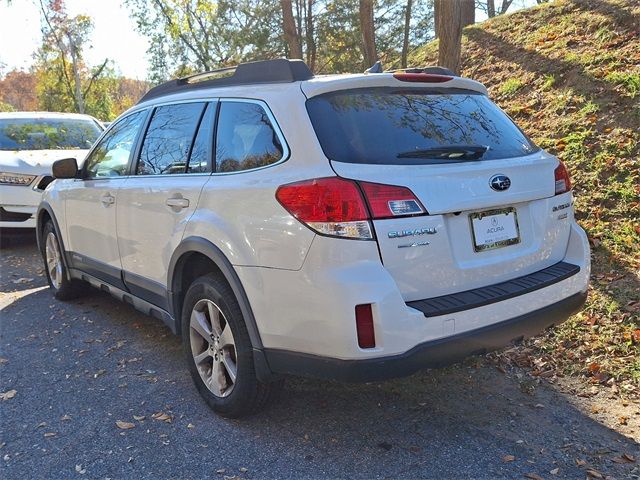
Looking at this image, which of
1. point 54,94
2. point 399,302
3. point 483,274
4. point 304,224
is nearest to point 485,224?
point 483,274

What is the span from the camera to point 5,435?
10.8ft

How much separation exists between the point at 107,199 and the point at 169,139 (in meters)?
0.86

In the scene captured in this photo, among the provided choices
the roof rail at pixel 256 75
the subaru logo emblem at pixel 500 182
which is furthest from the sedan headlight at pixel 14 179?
the subaru logo emblem at pixel 500 182

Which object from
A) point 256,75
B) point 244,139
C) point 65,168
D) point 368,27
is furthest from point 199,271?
point 368,27

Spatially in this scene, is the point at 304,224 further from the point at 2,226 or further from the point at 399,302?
the point at 2,226

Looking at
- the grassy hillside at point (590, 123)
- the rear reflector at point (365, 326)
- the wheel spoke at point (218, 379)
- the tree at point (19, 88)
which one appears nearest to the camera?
the rear reflector at point (365, 326)

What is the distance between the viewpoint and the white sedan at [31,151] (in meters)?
7.68

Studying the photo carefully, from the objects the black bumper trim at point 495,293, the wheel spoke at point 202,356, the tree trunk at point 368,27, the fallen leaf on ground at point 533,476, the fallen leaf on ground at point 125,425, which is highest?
the tree trunk at point 368,27

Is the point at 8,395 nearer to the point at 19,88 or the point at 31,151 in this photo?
the point at 31,151

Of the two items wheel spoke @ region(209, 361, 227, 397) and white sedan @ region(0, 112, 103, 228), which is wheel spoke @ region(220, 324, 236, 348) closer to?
wheel spoke @ region(209, 361, 227, 397)

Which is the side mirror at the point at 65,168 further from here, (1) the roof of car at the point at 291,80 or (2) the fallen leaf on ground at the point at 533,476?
(2) the fallen leaf on ground at the point at 533,476

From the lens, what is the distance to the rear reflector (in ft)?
8.30

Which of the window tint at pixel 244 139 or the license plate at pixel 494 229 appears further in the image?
the window tint at pixel 244 139

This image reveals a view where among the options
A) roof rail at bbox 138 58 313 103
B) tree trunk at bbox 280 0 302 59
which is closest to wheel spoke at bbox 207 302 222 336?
roof rail at bbox 138 58 313 103
